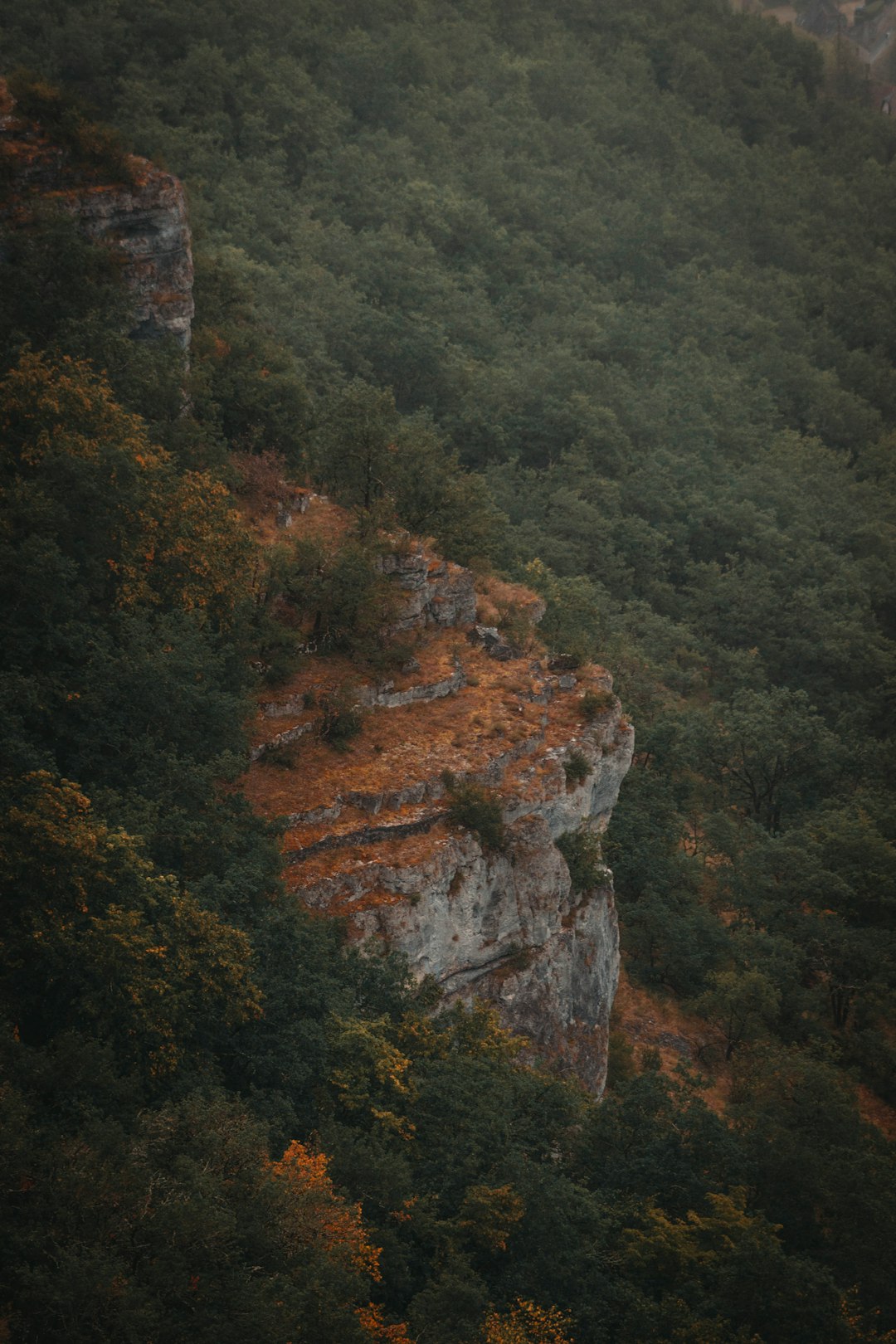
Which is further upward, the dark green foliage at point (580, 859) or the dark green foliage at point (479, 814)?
the dark green foliage at point (479, 814)

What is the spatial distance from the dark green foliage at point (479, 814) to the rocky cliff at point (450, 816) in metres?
0.18

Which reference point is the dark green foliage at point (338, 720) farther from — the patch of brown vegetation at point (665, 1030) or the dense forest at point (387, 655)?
the patch of brown vegetation at point (665, 1030)

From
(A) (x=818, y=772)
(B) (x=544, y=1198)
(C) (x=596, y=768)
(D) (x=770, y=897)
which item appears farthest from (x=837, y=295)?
(B) (x=544, y=1198)

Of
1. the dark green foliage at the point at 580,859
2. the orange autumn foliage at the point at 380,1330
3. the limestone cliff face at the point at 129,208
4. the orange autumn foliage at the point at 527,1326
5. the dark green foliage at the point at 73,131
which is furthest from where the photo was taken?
the dark green foliage at the point at 73,131

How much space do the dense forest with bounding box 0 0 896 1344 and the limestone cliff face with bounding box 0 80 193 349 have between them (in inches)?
29.4

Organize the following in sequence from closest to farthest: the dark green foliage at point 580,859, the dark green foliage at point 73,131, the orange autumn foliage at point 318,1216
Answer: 1. the orange autumn foliage at point 318,1216
2. the dark green foliage at point 580,859
3. the dark green foliage at point 73,131

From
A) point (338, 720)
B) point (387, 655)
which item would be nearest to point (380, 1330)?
point (338, 720)

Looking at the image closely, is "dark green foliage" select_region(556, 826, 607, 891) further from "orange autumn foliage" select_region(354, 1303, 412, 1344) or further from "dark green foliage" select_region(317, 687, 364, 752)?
"orange autumn foliage" select_region(354, 1303, 412, 1344)

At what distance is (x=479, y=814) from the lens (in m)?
28.7

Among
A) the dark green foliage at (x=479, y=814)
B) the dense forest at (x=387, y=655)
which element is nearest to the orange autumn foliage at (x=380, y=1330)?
the dense forest at (x=387, y=655)

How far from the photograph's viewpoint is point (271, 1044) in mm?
23047

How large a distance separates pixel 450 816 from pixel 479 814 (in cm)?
69

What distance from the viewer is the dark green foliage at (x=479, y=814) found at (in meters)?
28.7

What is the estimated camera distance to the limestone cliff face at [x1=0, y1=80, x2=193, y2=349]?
35.3 metres
